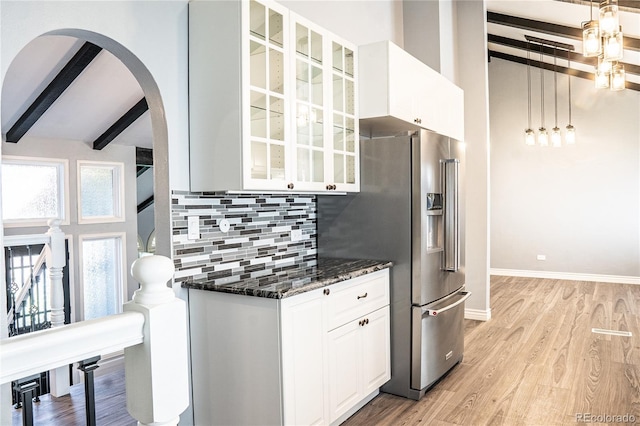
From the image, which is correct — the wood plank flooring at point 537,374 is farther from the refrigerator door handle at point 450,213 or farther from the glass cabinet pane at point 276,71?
the glass cabinet pane at point 276,71

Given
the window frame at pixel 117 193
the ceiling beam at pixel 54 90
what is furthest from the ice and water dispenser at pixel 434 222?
the window frame at pixel 117 193

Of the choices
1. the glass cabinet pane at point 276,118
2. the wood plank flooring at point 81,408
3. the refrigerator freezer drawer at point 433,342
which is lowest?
the wood plank flooring at point 81,408

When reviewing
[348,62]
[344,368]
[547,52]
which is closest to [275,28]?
[348,62]

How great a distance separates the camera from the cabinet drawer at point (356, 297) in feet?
8.37

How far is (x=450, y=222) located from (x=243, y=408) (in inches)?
73.9

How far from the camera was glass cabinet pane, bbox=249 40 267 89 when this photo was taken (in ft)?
7.58

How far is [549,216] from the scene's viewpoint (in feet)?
24.5

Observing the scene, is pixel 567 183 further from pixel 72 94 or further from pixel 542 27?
pixel 72 94

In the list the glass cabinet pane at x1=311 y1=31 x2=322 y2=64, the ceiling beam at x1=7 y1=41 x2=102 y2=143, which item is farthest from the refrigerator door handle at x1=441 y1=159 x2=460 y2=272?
the ceiling beam at x1=7 y1=41 x2=102 y2=143

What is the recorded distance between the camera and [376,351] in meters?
2.94

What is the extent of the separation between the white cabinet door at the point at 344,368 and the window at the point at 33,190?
14.3 feet

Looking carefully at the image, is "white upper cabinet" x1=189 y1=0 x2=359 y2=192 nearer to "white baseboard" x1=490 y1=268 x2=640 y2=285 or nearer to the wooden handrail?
the wooden handrail

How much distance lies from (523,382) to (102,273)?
16.9ft

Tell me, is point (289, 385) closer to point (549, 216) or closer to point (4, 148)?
point (4, 148)
